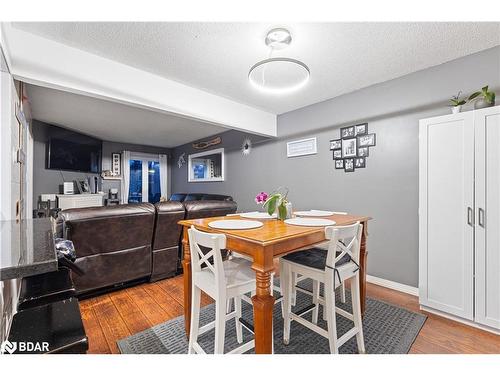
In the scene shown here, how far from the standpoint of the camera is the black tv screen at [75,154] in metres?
4.25

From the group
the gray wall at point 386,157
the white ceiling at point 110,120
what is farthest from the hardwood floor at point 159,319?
the white ceiling at point 110,120

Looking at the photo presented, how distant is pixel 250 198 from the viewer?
4.20 metres

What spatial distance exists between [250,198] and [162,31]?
9.57 feet

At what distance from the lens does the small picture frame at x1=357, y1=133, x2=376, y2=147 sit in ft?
8.65

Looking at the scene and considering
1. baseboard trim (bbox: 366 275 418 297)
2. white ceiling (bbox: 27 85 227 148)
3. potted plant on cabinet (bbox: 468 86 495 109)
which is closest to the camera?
potted plant on cabinet (bbox: 468 86 495 109)

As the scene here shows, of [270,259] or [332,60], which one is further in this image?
[332,60]

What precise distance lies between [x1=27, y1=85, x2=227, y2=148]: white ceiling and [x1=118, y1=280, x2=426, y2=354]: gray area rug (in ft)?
9.50

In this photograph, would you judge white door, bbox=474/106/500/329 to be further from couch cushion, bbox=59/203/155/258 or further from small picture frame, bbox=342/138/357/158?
couch cushion, bbox=59/203/155/258

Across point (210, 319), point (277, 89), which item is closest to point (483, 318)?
point (210, 319)

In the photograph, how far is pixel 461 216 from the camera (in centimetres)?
182

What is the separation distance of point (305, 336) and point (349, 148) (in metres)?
2.13

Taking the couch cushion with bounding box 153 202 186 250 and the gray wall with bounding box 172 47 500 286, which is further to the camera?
the couch cushion with bounding box 153 202 186 250

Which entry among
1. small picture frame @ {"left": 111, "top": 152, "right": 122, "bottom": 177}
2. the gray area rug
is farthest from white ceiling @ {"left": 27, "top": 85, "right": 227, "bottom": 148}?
the gray area rug

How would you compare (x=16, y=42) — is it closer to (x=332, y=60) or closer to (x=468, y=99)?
(x=332, y=60)
